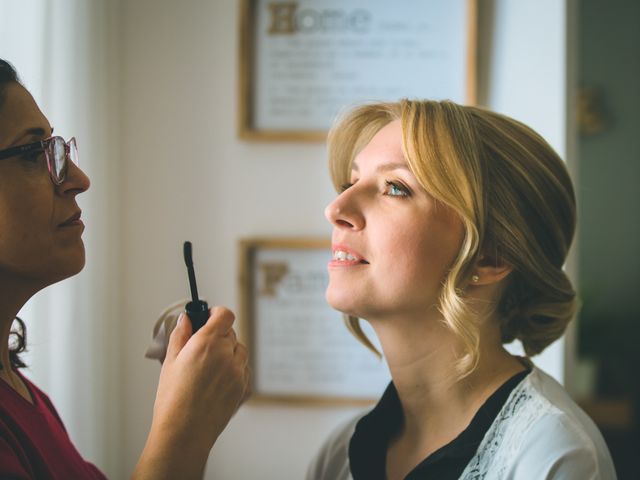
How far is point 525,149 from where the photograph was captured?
94 cm

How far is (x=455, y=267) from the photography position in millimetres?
921

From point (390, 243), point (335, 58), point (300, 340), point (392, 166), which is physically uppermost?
point (335, 58)

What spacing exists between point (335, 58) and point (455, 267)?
962 millimetres

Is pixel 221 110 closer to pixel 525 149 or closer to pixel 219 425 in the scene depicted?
pixel 525 149

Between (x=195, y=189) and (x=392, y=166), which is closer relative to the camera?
(x=392, y=166)

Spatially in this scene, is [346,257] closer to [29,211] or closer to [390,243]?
[390,243]

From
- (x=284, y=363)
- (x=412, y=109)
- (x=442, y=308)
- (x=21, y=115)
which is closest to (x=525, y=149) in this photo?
(x=412, y=109)

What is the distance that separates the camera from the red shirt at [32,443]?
62cm

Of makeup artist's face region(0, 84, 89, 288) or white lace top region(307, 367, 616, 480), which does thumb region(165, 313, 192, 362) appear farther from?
white lace top region(307, 367, 616, 480)

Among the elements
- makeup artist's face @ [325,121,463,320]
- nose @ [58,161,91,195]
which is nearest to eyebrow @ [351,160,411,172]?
makeup artist's face @ [325,121,463,320]

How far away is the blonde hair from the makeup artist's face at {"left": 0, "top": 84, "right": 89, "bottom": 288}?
0.54m

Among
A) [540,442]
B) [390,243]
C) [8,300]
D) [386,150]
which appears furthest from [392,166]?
[8,300]

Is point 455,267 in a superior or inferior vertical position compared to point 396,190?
inferior

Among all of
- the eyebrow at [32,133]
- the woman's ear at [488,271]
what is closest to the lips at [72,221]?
the eyebrow at [32,133]
